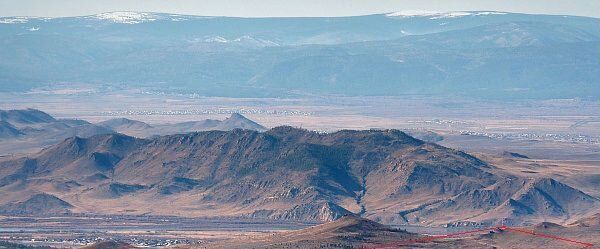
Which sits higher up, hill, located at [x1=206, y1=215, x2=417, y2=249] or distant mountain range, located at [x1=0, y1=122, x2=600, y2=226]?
hill, located at [x1=206, y1=215, x2=417, y2=249]

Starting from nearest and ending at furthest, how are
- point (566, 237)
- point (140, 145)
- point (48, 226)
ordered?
point (566, 237), point (48, 226), point (140, 145)

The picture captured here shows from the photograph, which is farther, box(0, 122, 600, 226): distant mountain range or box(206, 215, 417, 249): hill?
box(0, 122, 600, 226): distant mountain range

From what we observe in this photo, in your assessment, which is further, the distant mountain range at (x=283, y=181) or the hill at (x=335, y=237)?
the distant mountain range at (x=283, y=181)

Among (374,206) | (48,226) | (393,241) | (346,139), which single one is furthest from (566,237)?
(346,139)

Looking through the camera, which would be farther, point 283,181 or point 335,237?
point 283,181

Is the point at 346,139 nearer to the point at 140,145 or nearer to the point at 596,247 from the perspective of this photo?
the point at 140,145

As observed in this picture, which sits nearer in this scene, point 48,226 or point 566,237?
point 566,237

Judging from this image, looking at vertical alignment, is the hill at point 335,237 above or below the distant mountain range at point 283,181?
above

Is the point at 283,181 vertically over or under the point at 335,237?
under
